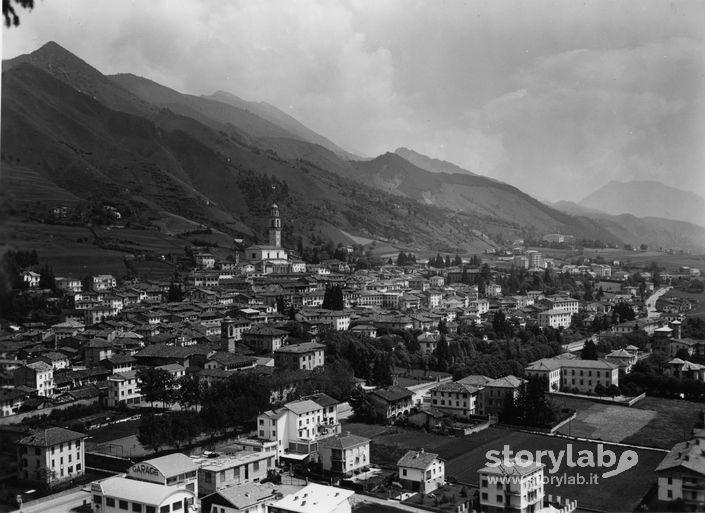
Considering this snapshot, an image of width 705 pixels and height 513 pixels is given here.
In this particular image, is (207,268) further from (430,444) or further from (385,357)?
(430,444)

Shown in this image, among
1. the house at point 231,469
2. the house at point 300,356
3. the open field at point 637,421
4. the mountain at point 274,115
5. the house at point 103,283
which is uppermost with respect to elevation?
the mountain at point 274,115

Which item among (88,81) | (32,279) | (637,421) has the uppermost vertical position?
(88,81)

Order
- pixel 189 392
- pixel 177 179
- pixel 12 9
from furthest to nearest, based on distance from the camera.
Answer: pixel 177 179 < pixel 189 392 < pixel 12 9

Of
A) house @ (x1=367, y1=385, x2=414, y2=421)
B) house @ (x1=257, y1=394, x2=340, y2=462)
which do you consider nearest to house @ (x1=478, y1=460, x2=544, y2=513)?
house @ (x1=257, y1=394, x2=340, y2=462)

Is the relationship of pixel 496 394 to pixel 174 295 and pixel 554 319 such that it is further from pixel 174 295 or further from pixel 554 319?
pixel 174 295

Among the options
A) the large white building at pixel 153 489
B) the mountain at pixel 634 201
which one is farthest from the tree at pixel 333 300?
the mountain at pixel 634 201

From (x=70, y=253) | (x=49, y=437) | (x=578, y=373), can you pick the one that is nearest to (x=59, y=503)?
(x=49, y=437)

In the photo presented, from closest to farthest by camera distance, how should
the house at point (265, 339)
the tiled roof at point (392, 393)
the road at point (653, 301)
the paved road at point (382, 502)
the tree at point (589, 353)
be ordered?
1. the paved road at point (382, 502)
2. the tiled roof at point (392, 393)
3. the house at point (265, 339)
4. the tree at point (589, 353)
5. the road at point (653, 301)

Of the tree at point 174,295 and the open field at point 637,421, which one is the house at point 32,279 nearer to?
the tree at point 174,295
